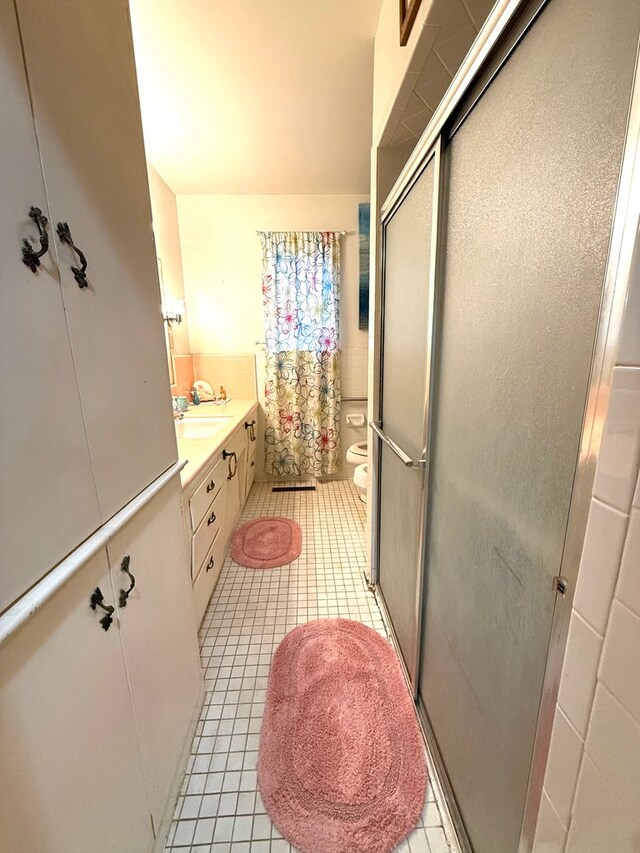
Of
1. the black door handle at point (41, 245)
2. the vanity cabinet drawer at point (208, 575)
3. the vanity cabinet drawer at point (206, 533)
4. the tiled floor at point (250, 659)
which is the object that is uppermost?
the black door handle at point (41, 245)

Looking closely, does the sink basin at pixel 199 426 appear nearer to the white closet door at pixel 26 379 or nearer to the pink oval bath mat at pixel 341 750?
the pink oval bath mat at pixel 341 750

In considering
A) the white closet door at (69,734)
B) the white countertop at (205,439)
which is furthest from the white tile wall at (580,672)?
the white countertop at (205,439)

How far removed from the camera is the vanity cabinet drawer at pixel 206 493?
145cm

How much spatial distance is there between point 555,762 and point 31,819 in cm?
78

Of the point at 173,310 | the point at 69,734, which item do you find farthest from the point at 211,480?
the point at 173,310

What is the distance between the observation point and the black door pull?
0.58m

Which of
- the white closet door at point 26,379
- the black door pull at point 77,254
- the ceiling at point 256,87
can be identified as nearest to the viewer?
the white closet door at point 26,379

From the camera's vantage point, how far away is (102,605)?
26.3 inches

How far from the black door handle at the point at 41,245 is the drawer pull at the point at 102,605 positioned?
0.58 m

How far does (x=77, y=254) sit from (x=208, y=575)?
5.14 feet

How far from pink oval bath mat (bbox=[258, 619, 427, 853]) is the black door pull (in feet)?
4.85

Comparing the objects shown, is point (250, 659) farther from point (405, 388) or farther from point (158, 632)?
point (405, 388)

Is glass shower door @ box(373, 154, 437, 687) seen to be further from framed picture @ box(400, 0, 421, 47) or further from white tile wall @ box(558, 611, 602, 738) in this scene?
white tile wall @ box(558, 611, 602, 738)

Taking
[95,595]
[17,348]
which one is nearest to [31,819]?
[95,595]
